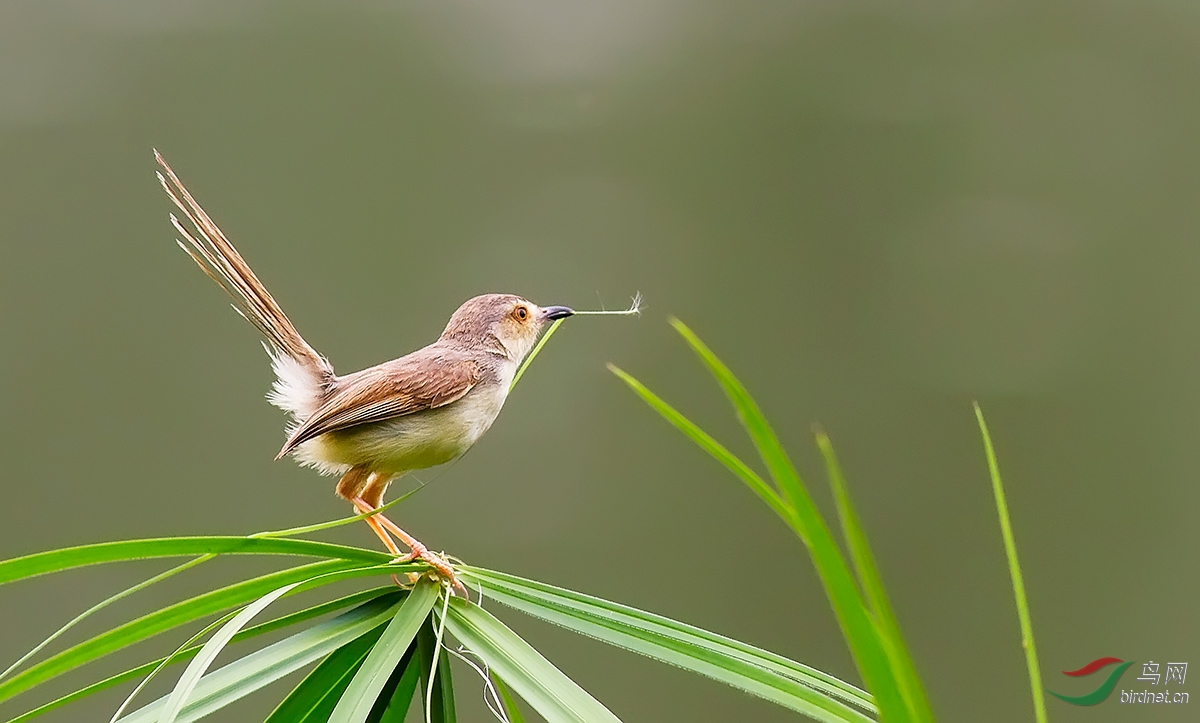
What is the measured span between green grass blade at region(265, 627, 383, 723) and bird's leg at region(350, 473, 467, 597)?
135 millimetres

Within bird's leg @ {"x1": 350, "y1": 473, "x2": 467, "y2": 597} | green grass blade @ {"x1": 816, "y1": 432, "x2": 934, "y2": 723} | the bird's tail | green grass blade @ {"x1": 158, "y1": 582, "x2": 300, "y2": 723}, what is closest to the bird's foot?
bird's leg @ {"x1": 350, "y1": 473, "x2": 467, "y2": 597}

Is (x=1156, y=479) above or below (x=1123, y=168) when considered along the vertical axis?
below

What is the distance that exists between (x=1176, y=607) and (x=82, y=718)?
17.9 feet

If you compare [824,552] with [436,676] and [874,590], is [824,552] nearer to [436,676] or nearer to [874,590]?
[874,590]

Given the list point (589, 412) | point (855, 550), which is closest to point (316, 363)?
point (855, 550)

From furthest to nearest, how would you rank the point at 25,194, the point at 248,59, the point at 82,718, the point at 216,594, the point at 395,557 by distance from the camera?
the point at 248,59
the point at 25,194
the point at 82,718
the point at 395,557
the point at 216,594

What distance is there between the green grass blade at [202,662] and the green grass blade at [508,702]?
38 centimetres

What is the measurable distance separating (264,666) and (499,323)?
1.14 meters

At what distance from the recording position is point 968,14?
5.71 metres

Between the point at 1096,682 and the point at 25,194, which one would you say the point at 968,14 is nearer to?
the point at 1096,682

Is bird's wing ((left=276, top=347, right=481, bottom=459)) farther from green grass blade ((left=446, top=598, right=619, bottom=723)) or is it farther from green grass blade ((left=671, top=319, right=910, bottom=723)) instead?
green grass blade ((left=671, top=319, right=910, bottom=723))

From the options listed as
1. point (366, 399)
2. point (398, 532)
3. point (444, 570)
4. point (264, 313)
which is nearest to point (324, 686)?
point (444, 570)

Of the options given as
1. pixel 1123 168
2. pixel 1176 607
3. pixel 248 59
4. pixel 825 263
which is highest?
pixel 248 59

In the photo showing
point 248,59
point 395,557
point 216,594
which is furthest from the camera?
point 248,59
